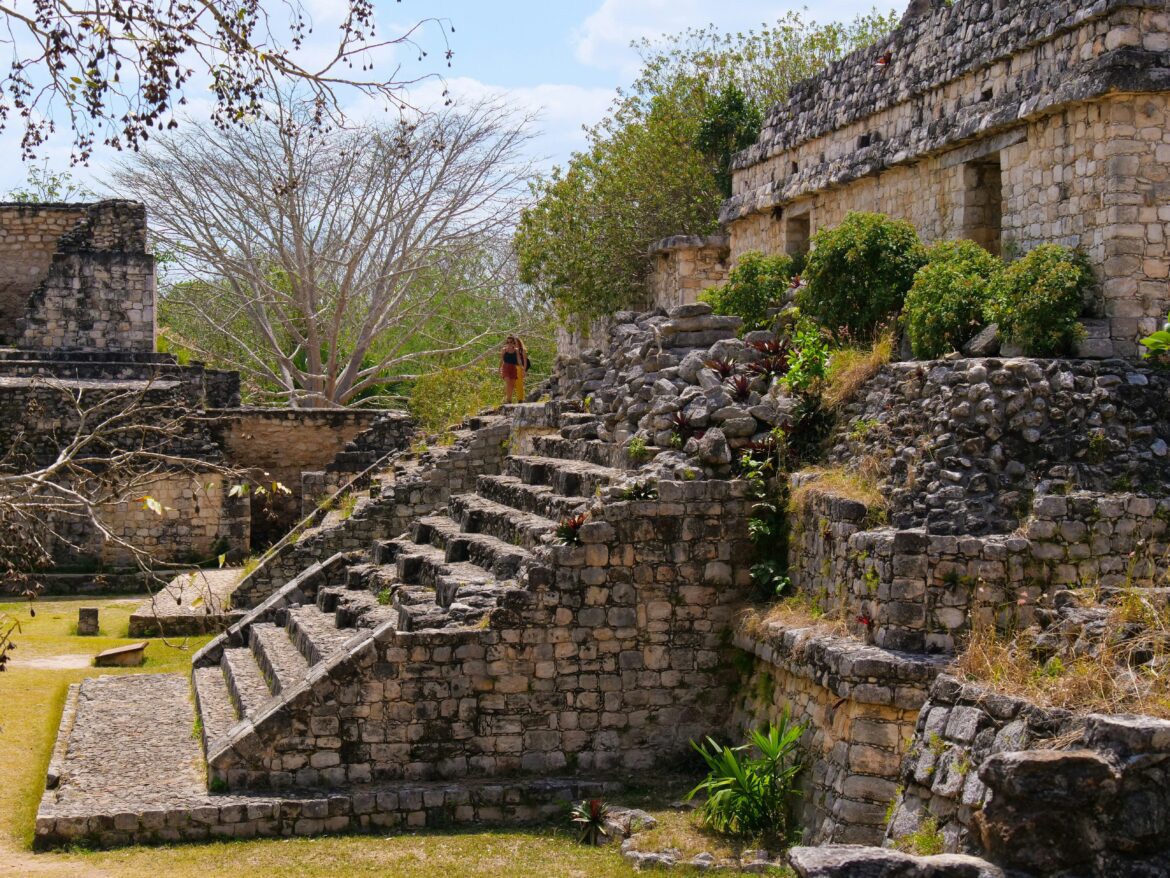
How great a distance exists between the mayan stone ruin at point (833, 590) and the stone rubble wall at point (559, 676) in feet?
0.07

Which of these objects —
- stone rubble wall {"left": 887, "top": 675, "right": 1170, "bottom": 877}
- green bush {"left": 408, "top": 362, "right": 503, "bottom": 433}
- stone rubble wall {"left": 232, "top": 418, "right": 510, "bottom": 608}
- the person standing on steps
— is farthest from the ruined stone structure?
stone rubble wall {"left": 887, "top": 675, "right": 1170, "bottom": 877}

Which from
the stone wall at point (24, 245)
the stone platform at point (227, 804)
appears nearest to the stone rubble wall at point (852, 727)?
the stone platform at point (227, 804)

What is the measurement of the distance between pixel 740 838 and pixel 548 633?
2083 mm

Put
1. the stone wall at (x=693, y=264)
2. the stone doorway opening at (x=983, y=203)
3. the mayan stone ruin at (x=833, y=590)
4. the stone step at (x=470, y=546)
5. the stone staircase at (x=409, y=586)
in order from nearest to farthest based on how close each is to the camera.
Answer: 1. the mayan stone ruin at (x=833, y=590)
2. the stone staircase at (x=409, y=586)
3. the stone step at (x=470, y=546)
4. the stone doorway opening at (x=983, y=203)
5. the stone wall at (x=693, y=264)

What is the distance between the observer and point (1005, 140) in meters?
11.5

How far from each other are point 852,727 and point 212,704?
586cm

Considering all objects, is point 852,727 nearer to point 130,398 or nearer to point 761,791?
point 761,791

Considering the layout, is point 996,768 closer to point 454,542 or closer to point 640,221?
point 454,542

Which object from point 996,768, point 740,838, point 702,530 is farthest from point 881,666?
point 996,768

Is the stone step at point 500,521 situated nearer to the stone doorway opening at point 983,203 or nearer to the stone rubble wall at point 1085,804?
the stone doorway opening at point 983,203

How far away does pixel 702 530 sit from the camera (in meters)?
10.6

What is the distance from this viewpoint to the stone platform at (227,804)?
9.58 m

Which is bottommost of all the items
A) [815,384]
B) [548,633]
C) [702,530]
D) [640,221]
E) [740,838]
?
[740,838]

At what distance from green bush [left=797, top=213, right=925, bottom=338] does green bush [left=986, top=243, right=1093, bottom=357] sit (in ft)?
4.55
